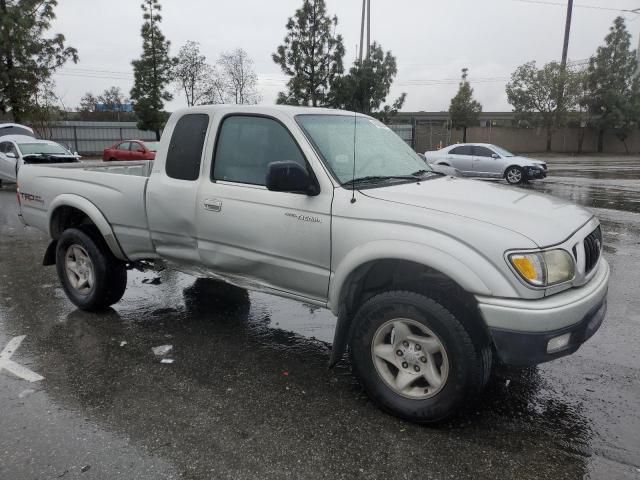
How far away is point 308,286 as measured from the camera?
142 inches

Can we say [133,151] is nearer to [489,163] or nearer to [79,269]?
[489,163]

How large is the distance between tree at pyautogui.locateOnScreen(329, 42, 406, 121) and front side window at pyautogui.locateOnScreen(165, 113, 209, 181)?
6630 mm

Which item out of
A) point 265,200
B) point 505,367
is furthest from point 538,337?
point 265,200

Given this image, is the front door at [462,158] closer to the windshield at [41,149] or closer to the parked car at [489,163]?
the parked car at [489,163]

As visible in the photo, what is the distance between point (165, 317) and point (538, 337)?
3.54 meters

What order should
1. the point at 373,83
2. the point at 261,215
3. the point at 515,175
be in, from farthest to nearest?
the point at 515,175 → the point at 373,83 → the point at 261,215

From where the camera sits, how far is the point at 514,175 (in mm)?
18672

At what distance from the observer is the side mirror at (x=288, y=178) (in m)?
3.25

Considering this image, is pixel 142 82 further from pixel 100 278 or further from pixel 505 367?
pixel 505 367

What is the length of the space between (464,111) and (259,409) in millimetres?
41801

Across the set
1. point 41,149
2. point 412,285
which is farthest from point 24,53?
point 412,285

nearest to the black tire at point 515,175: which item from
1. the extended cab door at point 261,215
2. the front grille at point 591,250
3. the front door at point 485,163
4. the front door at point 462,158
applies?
the front door at point 485,163

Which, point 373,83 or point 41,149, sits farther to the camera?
point 41,149

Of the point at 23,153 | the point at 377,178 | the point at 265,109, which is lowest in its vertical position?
the point at 23,153
